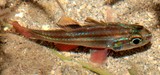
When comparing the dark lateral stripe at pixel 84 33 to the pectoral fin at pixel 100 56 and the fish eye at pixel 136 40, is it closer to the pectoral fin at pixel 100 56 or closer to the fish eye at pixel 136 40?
the fish eye at pixel 136 40

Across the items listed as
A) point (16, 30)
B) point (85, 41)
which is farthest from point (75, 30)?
point (16, 30)

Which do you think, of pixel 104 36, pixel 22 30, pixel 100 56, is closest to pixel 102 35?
pixel 104 36

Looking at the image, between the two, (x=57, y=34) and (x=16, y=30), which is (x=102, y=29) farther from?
(x=16, y=30)

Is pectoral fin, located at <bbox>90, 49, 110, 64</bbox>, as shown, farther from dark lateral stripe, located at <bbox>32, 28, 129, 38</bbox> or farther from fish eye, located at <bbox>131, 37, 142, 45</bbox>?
fish eye, located at <bbox>131, 37, 142, 45</bbox>

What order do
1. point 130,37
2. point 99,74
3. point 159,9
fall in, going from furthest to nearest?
point 159,9 < point 99,74 < point 130,37

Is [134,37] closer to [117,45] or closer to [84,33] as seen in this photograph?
[117,45]

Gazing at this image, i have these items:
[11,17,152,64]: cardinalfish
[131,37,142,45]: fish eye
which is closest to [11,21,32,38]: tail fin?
[11,17,152,64]: cardinalfish

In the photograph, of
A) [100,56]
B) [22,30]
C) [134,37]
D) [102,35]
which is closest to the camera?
[134,37]
